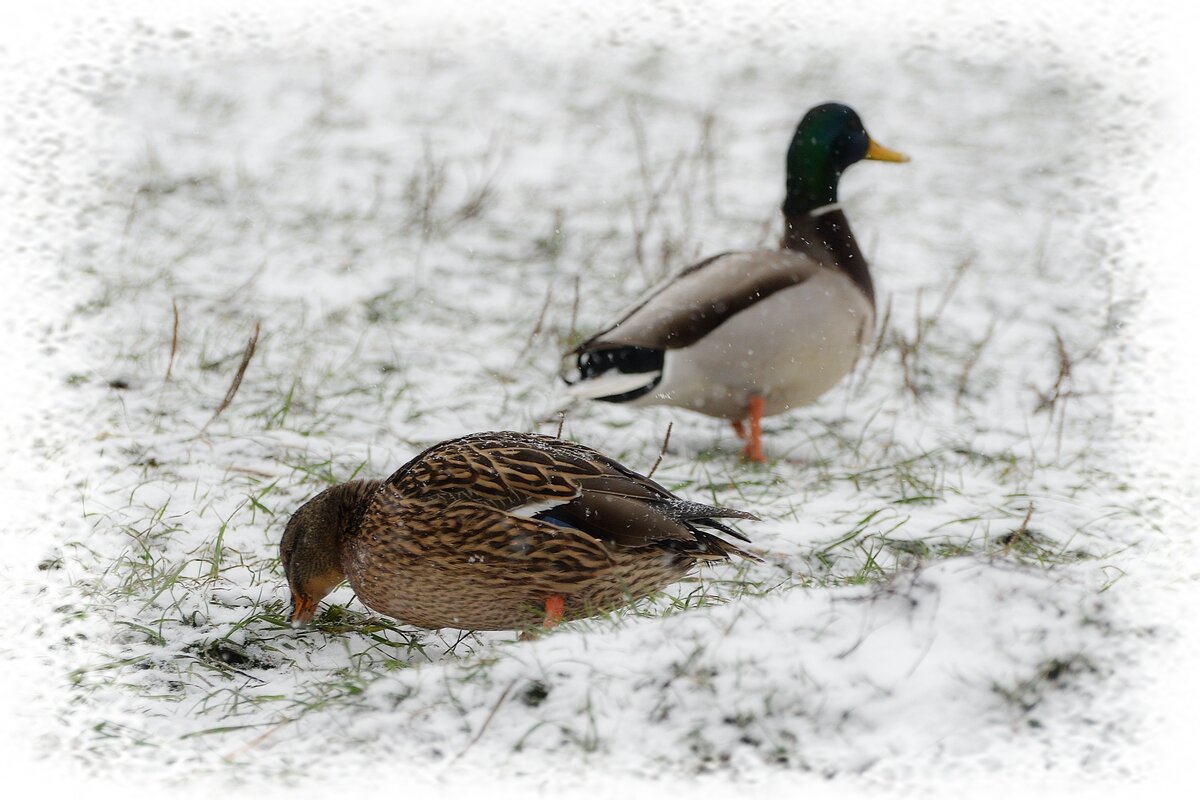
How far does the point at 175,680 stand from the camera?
10.0ft

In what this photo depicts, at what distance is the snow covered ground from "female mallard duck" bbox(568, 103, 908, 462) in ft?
0.71

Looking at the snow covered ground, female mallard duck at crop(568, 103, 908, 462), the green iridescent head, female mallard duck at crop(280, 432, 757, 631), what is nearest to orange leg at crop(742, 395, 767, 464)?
female mallard duck at crop(568, 103, 908, 462)

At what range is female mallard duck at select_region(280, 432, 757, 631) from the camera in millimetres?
3215

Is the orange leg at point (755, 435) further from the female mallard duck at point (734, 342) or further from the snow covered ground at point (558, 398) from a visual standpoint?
the snow covered ground at point (558, 398)

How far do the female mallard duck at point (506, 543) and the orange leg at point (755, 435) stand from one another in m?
1.61

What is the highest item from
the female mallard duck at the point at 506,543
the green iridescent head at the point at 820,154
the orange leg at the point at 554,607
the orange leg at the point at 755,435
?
the green iridescent head at the point at 820,154

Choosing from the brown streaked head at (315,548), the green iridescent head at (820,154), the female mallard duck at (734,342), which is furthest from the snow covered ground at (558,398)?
A: the green iridescent head at (820,154)

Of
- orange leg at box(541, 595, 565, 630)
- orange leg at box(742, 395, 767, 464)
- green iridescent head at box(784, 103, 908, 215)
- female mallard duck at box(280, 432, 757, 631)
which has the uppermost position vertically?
green iridescent head at box(784, 103, 908, 215)

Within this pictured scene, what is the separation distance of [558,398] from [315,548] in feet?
6.58

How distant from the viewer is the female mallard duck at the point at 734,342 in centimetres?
506

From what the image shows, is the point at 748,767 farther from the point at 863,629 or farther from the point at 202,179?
the point at 202,179

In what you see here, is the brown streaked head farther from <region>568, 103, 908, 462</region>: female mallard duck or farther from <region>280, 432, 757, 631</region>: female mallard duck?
<region>568, 103, 908, 462</region>: female mallard duck

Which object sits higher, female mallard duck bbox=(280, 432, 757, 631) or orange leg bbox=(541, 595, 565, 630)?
female mallard duck bbox=(280, 432, 757, 631)

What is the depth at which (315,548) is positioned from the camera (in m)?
3.41
